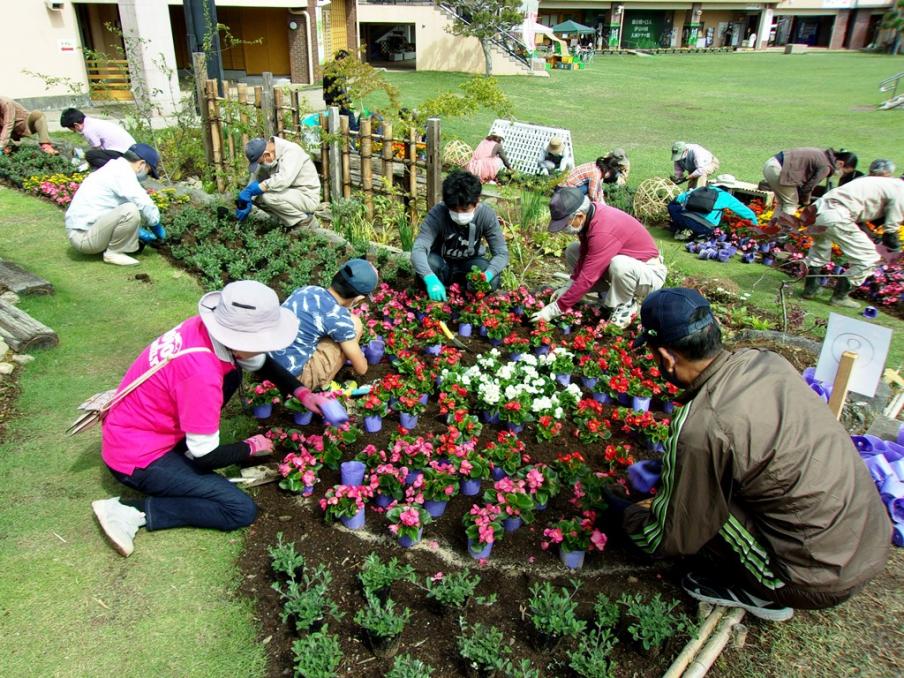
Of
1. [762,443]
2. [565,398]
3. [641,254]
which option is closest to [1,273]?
[565,398]

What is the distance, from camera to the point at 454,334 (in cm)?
539

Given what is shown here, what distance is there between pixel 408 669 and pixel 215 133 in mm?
8114

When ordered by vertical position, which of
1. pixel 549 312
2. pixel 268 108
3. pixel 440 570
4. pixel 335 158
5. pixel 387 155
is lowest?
pixel 440 570

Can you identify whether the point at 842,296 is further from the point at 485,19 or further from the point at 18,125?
the point at 485,19

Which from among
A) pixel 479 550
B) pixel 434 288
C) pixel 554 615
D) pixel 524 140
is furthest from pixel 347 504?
pixel 524 140

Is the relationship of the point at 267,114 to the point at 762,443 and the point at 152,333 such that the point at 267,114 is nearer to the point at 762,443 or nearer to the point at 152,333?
the point at 152,333

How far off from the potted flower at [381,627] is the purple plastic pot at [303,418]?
1.58 meters

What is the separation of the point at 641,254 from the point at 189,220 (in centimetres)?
473

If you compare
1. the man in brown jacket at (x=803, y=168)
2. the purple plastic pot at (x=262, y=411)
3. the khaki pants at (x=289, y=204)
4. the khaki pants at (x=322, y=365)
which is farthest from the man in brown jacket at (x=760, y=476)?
the man in brown jacket at (x=803, y=168)

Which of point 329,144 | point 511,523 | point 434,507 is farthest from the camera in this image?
point 329,144

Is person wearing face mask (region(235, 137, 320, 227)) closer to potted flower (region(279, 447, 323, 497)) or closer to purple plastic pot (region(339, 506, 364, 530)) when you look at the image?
potted flower (region(279, 447, 323, 497))

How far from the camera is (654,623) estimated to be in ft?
8.79

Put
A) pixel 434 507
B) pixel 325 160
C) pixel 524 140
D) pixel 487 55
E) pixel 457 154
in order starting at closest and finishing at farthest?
1. pixel 434 507
2. pixel 325 160
3. pixel 457 154
4. pixel 524 140
5. pixel 487 55

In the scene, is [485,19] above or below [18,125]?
above
